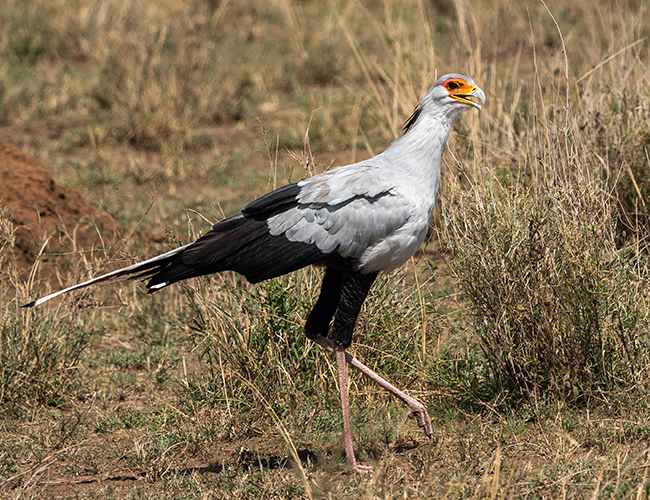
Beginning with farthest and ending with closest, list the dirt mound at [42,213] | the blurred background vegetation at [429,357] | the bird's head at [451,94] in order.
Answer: the dirt mound at [42,213] < the bird's head at [451,94] < the blurred background vegetation at [429,357]

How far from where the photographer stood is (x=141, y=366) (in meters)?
5.52

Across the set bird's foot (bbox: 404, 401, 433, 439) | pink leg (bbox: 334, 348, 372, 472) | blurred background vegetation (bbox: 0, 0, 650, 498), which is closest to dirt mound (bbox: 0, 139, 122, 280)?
blurred background vegetation (bbox: 0, 0, 650, 498)

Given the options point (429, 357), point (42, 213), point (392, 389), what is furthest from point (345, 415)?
point (42, 213)

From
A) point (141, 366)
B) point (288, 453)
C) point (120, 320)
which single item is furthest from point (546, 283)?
point (120, 320)

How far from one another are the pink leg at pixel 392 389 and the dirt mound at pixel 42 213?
253cm

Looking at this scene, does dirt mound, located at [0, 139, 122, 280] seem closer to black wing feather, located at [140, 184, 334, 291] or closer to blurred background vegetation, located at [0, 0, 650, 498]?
blurred background vegetation, located at [0, 0, 650, 498]

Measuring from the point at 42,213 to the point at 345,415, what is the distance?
137 inches

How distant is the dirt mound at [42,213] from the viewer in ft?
20.3

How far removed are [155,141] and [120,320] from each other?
10.6 feet

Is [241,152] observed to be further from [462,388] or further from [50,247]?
[462,388]

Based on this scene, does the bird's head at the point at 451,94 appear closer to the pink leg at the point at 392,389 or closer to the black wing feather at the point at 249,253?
the black wing feather at the point at 249,253

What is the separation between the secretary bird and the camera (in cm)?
390

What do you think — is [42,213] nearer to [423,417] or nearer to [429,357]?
[429,357]

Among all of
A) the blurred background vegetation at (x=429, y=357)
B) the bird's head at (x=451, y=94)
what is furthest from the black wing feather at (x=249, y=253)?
the bird's head at (x=451, y=94)
